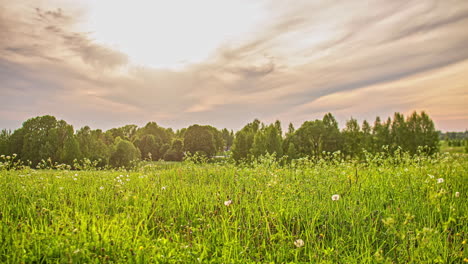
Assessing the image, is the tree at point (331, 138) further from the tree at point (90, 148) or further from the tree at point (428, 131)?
the tree at point (90, 148)

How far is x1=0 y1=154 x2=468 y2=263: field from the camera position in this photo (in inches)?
127

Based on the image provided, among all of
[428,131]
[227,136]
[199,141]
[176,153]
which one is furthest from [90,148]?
[227,136]

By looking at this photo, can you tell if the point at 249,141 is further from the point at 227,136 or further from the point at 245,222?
the point at 227,136

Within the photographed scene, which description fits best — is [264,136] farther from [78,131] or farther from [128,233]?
[128,233]

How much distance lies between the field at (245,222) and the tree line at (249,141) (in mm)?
25392

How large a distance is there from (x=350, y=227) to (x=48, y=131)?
42.5 metres

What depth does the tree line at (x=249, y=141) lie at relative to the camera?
35.3 metres

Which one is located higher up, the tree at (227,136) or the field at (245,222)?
the tree at (227,136)

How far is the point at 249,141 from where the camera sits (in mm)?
51875

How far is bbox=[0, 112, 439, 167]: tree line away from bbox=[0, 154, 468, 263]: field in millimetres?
25392

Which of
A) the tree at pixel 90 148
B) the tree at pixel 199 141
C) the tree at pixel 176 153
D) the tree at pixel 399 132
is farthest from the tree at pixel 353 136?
the tree at pixel 90 148

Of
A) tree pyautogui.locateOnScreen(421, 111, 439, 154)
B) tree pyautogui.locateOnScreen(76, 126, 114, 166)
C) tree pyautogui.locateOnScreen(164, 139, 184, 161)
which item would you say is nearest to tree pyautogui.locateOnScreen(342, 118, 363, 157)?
tree pyautogui.locateOnScreen(421, 111, 439, 154)

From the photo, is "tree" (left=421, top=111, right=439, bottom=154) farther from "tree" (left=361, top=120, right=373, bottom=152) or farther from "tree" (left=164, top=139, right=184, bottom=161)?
"tree" (left=164, top=139, right=184, bottom=161)

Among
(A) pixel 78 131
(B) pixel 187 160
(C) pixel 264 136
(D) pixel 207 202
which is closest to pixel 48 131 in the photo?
(A) pixel 78 131
